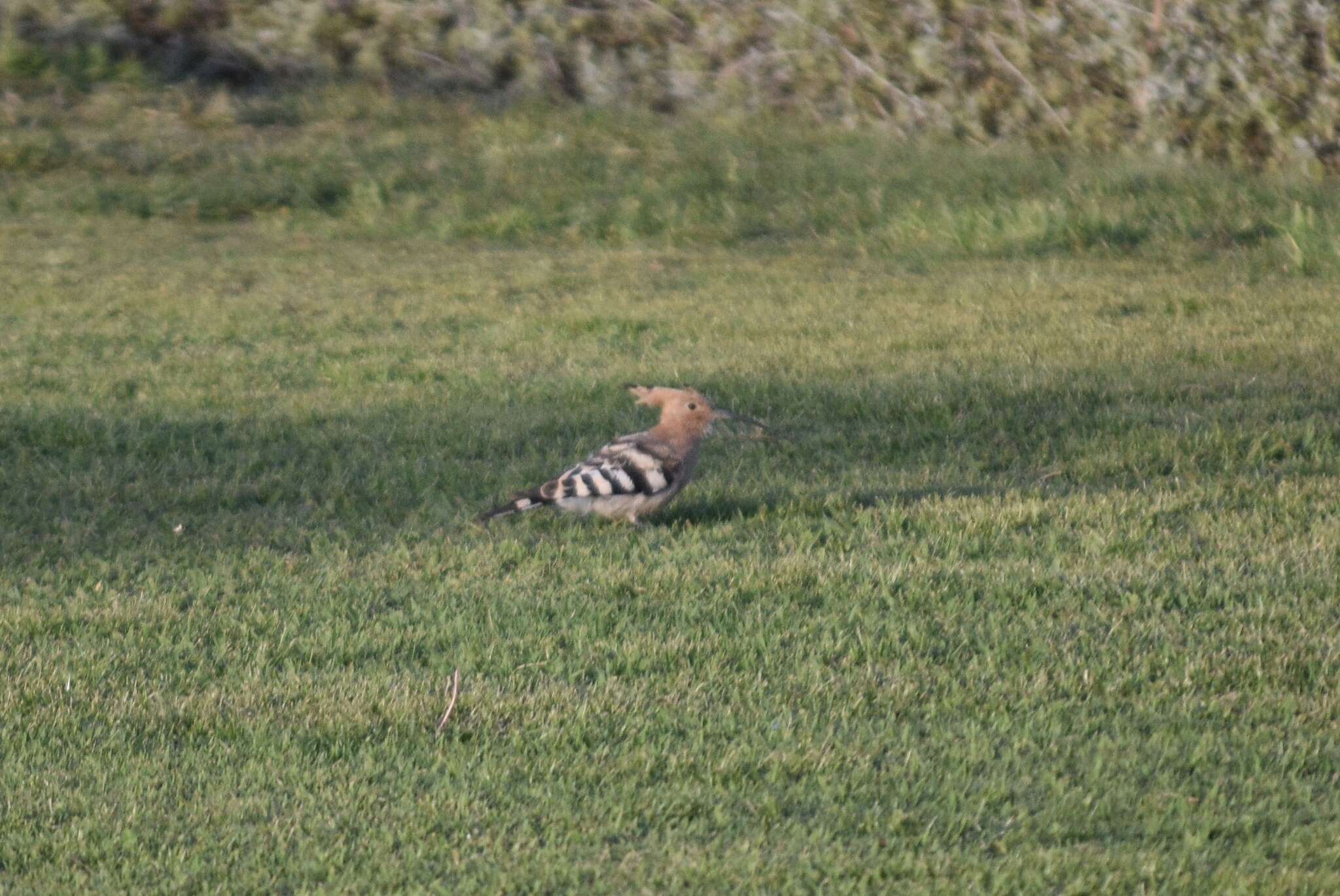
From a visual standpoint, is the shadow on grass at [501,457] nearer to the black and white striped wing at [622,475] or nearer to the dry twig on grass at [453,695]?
the black and white striped wing at [622,475]

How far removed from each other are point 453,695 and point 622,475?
1.69 m

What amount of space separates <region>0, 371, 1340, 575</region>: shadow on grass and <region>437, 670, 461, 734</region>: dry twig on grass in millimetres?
1551

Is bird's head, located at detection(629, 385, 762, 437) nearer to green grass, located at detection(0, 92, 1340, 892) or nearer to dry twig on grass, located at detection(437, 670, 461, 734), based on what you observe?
green grass, located at detection(0, 92, 1340, 892)

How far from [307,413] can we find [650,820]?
4753mm

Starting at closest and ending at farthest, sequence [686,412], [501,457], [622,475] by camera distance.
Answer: [622,475] < [686,412] < [501,457]

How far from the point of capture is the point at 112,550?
6.21 meters

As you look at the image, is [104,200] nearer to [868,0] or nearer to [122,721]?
[868,0]

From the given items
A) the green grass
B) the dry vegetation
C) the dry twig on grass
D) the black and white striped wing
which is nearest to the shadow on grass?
the green grass

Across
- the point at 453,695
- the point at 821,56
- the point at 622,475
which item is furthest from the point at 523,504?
the point at 821,56

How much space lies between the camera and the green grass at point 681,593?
3.89 m

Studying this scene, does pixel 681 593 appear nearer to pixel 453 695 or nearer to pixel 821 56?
pixel 453 695

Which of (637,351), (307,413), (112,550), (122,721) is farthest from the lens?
(637,351)

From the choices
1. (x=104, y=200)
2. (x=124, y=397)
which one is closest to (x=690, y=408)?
(x=124, y=397)

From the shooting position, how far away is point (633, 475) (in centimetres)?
621
